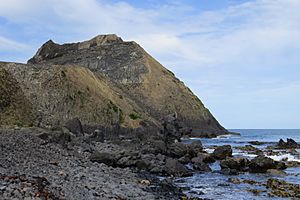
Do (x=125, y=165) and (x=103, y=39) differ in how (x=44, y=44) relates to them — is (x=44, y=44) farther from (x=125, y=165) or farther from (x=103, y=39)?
(x=125, y=165)

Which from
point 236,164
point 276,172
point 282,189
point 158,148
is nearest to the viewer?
point 282,189

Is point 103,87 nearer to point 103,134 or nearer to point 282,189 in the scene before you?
point 103,134

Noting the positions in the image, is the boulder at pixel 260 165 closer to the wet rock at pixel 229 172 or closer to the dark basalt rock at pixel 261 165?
the dark basalt rock at pixel 261 165

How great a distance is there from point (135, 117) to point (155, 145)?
36202 mm

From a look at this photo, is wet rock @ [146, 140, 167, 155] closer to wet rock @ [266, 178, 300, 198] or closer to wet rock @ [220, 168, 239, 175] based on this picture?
wet rock @ [220, 168, 239, 175]

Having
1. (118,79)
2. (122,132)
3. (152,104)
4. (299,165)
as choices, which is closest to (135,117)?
(122,132)

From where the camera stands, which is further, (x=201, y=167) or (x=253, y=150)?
(x=253, y=150)

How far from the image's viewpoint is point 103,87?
82.9 m

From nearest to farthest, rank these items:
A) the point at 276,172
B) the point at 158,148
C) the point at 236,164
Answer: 1. the point at 276,172
2. the point at 236,164
3. the point at 158,148

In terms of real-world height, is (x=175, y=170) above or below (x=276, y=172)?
above

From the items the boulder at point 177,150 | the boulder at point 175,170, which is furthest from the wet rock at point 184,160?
the boulder at point 175,170

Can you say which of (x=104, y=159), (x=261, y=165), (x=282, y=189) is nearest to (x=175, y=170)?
(x=104, y=159)

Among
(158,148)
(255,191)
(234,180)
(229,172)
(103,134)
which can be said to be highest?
(103,134)

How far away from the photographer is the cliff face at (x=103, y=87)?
69562 millimetres
